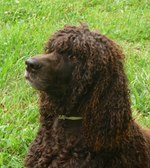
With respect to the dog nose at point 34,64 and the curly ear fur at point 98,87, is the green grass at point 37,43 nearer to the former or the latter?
the curly ear fur at point 98,87

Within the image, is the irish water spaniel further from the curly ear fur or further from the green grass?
the green grass

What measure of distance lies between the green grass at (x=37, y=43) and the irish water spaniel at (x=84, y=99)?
0.66 meters

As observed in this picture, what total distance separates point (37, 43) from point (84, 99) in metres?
2.52

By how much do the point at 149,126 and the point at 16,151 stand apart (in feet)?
4.26

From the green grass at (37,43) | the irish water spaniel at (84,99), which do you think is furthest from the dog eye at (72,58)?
the green grass at (37,43)

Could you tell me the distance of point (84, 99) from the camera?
11.3 ft

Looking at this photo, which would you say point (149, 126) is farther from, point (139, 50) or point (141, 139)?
point (139, 50)

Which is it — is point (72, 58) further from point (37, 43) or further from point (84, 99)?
point (37, 43)

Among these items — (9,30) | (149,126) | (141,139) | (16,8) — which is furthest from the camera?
(16,8)

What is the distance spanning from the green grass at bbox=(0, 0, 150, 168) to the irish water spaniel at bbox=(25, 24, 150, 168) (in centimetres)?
66

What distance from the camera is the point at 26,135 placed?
4484 millimetres

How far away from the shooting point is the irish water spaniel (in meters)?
3.36

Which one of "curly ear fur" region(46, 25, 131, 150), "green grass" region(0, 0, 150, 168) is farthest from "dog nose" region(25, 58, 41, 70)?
"green grass" region(0, 0, 150, 168)

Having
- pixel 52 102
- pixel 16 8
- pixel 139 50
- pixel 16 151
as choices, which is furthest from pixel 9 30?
pixel 52 102
